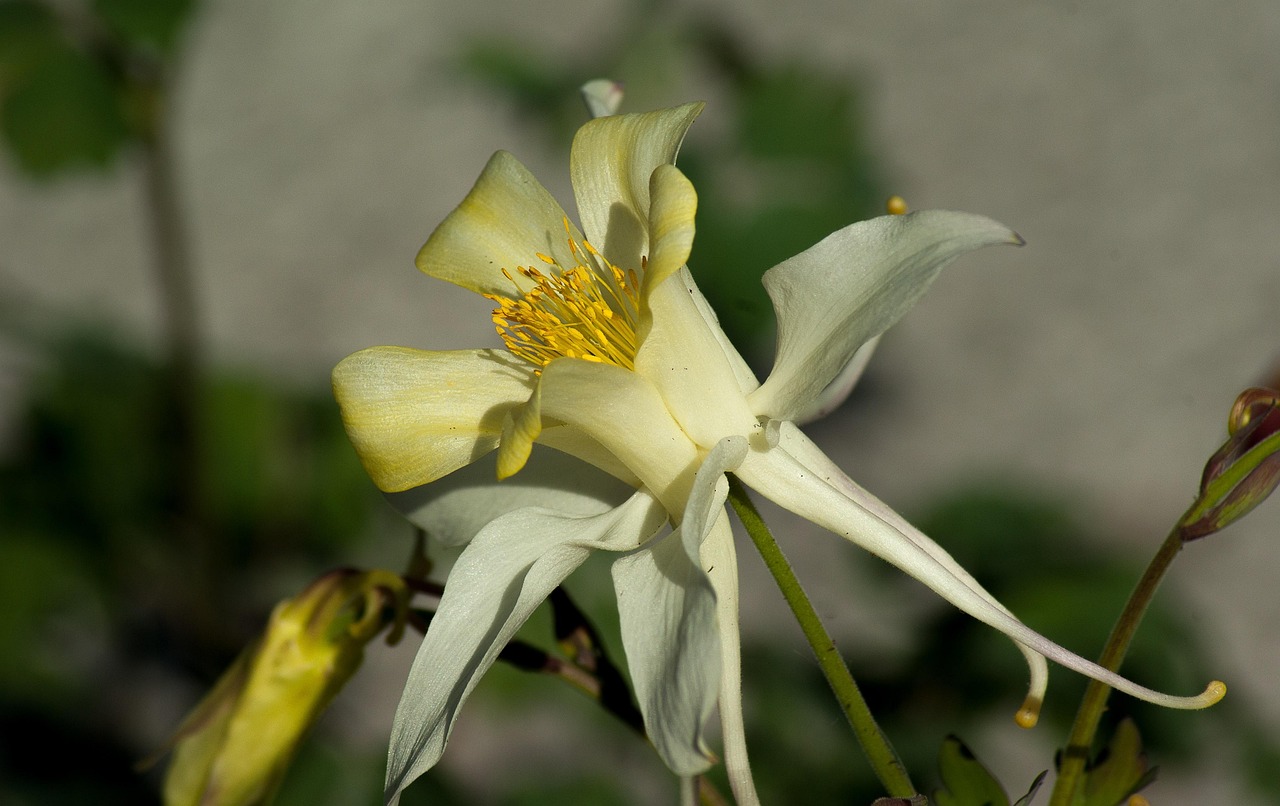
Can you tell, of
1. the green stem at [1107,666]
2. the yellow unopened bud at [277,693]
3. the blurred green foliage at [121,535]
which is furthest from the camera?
the blurred green foliage at [121,535]

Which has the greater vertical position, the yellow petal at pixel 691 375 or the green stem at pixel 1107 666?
the yellow petal at pixel 691 375

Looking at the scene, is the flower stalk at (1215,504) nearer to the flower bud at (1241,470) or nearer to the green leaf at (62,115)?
the flower bud at (1241,470)

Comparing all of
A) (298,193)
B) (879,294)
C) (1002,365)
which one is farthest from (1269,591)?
(298,193)

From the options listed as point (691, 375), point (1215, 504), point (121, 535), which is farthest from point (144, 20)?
point (1215, 504)

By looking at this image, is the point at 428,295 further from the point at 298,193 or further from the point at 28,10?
the point at 28,10


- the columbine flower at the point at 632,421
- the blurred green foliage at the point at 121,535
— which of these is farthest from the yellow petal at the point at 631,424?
the blurred green foliage at the point at 121,535

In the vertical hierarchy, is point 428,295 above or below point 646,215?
below
